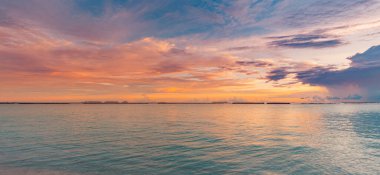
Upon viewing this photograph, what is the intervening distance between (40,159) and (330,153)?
35.2 m

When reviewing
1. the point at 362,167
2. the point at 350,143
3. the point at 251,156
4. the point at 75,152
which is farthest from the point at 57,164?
the point at 350,143

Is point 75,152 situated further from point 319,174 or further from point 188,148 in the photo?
point 319,174

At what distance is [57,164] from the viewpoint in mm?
25375

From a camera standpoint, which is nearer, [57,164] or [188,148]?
[57,164]

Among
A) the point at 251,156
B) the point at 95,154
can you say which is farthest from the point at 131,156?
the point at 251,156

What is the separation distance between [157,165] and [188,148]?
974 centimetres

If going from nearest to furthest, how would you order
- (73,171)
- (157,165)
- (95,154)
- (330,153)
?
(73,171) < (157,165) < (95,154) < (330,153)

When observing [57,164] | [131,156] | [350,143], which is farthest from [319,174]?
[57,164]

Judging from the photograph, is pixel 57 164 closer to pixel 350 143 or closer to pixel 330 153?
pixel 330 153

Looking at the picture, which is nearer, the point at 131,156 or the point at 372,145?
the point at 131,156

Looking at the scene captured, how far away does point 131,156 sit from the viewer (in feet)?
95.5

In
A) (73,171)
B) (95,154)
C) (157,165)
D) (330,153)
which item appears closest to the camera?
(73,171)

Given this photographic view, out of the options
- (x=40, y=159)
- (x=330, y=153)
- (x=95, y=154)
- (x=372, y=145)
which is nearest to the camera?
(x=40, y=159)

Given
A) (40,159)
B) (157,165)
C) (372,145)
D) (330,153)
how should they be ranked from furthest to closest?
(372,145) < (330,153) < (40,159) < (157,165)
